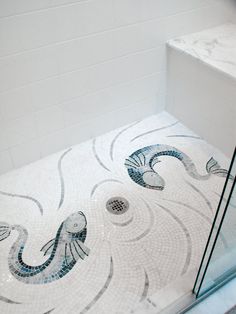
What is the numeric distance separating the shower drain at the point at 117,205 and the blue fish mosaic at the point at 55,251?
133 mm

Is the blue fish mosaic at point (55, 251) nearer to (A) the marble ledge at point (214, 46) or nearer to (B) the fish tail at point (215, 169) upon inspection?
(B) the fish tail at point (215, 169)

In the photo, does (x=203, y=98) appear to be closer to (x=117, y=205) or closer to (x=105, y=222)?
(x=117, y=205)

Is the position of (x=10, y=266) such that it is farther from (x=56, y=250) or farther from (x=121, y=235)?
(x=121, y=235)

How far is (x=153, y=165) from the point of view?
5.70ft

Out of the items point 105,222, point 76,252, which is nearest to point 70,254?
point 76,252

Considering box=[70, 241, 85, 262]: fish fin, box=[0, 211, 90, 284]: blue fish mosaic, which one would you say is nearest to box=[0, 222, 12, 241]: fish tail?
box=[0, 211, 90, 284]: blue fish mosaic

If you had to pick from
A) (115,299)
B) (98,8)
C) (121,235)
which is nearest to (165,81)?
(98,8)

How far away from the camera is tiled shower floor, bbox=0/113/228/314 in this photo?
4.05ft

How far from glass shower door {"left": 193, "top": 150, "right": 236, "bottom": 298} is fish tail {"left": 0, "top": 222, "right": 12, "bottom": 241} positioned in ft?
2.67

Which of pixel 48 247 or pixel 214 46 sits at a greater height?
pixel 214 46

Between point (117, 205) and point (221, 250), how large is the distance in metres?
0.55

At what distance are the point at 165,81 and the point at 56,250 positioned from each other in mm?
1180

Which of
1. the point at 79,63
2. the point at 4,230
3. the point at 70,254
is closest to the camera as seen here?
the point at 70,254

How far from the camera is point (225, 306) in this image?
117cm
